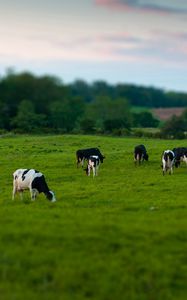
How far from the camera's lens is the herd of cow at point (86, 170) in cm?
2395

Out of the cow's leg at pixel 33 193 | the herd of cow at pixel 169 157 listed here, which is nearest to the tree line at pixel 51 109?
the herd of cow at pixel 169 157

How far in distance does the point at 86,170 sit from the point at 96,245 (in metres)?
18.7

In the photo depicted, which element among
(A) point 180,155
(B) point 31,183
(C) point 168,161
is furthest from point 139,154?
(B) point 31,183

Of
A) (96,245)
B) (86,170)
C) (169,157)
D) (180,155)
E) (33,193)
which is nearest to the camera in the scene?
(96,245)

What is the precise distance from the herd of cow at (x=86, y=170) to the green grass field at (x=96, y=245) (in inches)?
20.6

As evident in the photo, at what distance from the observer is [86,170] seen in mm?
33969

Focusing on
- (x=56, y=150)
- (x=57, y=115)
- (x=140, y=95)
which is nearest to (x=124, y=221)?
(x=56, y=150)

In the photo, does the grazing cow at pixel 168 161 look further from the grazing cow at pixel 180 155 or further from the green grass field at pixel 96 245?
the green grass field at pixel 96 245

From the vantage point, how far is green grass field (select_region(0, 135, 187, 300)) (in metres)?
13.2

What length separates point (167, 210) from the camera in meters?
20.6

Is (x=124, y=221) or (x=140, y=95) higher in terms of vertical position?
(x=140, y=95)

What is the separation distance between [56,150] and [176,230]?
31708 millimetres

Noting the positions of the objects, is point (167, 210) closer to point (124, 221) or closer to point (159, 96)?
point (124, 221)

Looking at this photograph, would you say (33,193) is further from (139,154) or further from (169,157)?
(139,154)
